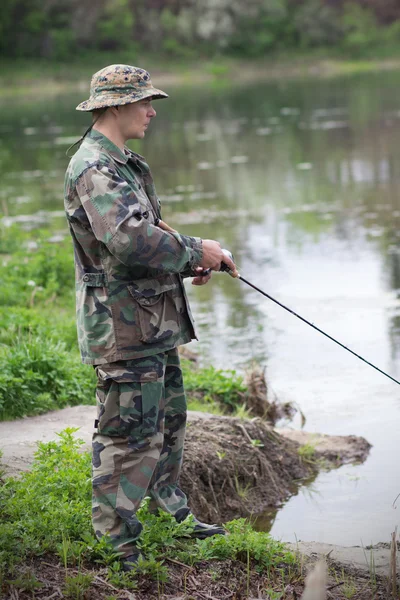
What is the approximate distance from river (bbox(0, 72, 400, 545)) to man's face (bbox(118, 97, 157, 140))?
87.2 inches

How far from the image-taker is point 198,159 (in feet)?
62.9

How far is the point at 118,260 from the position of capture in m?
4.00

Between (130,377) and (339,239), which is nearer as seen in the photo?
(130,377)

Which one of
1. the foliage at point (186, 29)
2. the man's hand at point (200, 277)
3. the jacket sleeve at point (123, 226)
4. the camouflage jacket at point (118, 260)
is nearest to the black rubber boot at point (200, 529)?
the camouflage jacket at point (118, 260)

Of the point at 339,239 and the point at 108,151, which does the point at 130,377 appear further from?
the point at 339,239

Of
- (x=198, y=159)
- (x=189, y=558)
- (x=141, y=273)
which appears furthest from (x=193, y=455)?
(x=198, y=159)

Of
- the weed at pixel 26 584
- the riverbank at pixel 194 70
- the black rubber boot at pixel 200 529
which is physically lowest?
the black rubber boot at pixel 200 529

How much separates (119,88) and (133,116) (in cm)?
14

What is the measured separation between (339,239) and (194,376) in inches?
201

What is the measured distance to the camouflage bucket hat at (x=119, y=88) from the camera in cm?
405

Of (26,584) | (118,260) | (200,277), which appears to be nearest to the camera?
(26,584)

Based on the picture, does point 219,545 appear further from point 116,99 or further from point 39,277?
point 39,277

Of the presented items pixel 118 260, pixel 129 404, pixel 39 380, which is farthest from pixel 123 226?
pixel 39 380

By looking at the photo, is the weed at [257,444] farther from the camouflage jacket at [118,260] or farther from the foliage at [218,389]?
the camouflage jacket at [118,260]
